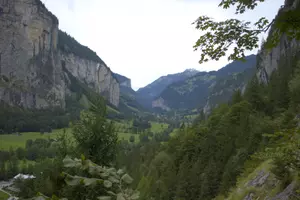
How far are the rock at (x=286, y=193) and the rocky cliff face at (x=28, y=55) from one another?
477 feet

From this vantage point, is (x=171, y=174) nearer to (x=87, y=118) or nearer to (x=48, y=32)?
(x=87, y=118)

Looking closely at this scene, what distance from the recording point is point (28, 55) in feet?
526

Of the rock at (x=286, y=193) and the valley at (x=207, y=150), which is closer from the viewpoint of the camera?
the valley at (x=207, y=150)

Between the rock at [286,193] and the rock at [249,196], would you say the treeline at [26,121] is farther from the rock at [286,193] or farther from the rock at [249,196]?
the rock at [286,193]

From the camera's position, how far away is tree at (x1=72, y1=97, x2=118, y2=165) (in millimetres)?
6715

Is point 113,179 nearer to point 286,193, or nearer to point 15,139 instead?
point 286,193

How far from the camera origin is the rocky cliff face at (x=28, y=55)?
Answer: 152 meters

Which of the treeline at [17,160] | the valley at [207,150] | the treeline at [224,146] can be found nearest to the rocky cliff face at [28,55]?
the valley at [207,150]

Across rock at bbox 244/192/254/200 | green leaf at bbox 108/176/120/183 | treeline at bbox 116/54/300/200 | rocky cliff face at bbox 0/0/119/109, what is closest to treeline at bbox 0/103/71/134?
rocky cliff face at bbox 0/0/119/109

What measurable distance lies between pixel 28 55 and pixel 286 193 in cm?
18032

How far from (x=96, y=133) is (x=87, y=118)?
0.82 meters

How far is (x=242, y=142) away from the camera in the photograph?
2719cm

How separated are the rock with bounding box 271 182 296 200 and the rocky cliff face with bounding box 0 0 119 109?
5719 inches

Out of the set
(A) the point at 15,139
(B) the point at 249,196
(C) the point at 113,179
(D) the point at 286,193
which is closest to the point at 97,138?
(C) the point at 113,179
